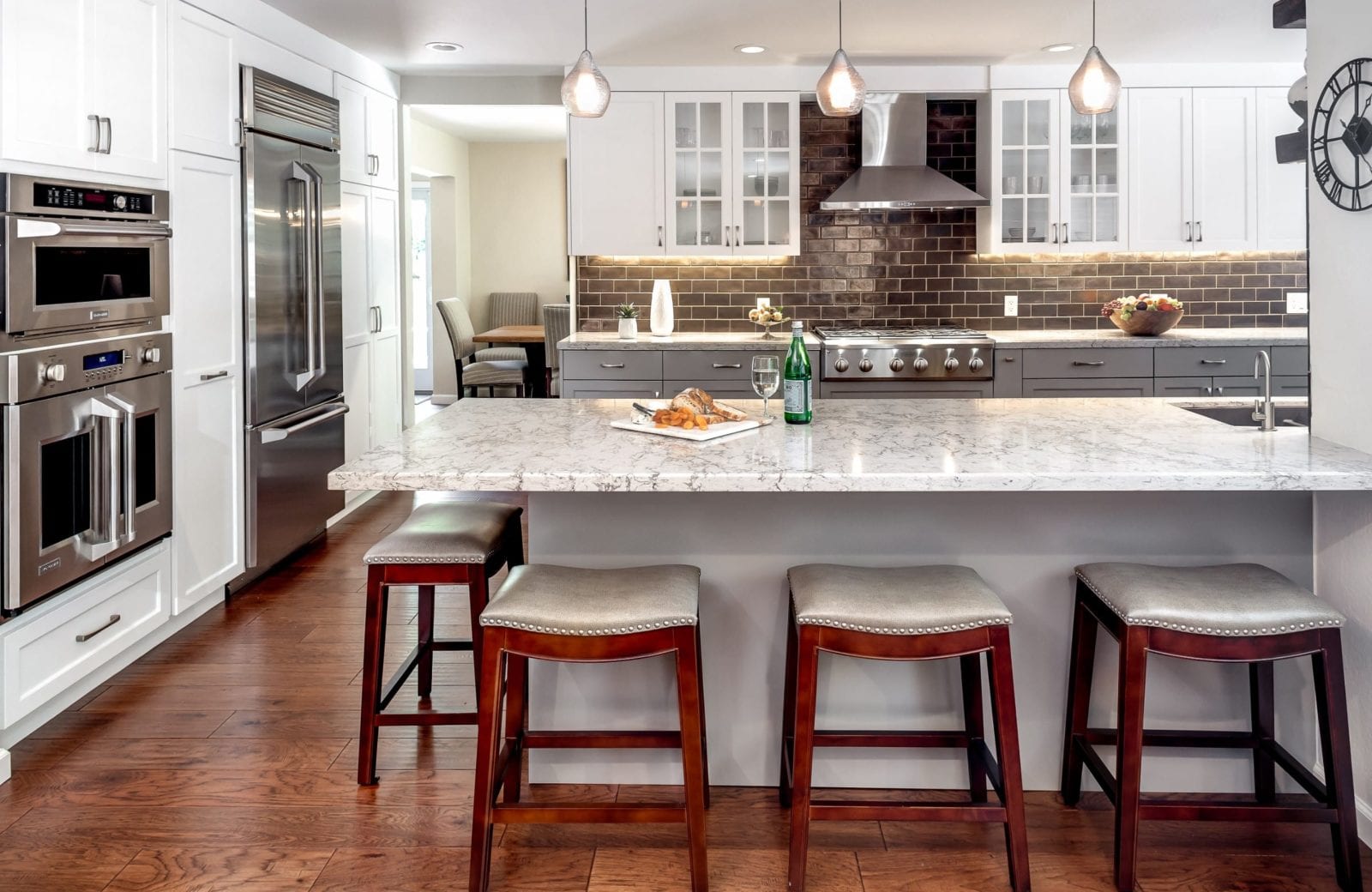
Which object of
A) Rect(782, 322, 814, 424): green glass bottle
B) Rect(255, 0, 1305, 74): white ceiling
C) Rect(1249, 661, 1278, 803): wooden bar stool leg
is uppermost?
Rect(255, 0, 1305, 74): white ceiling

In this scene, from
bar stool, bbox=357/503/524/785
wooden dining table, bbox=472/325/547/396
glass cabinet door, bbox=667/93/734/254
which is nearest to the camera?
bar stool, bbox=357/503/524/785

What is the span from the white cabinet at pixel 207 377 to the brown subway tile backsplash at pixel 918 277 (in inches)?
88.7

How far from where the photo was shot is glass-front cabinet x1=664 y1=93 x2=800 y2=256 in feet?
18.3

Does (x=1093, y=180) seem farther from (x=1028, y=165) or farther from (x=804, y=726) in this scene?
(x=804, y=726)

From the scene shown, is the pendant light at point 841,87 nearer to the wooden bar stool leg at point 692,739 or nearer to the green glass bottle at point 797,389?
the green glass bottle at point 797,389

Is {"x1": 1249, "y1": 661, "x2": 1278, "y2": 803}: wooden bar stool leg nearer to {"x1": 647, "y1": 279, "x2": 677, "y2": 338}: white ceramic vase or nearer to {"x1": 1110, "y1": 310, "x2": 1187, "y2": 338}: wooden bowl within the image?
{"x1": 1110, "y1": 310, "x2": 1187, "y2": 338}: wooden bowl

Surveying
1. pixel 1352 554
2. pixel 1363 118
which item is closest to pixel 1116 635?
pixel 1352 554

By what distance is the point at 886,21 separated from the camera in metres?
4.61

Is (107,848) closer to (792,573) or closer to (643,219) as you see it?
(792,573)

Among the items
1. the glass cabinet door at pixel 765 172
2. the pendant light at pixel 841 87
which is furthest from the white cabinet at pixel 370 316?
the pendant light at pixel 841 87

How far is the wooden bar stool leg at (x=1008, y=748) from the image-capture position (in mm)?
2014

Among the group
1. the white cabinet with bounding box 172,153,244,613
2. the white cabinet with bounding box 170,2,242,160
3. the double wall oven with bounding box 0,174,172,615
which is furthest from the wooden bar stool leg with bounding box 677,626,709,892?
the white cabinet with bounding box 170,2,242,160

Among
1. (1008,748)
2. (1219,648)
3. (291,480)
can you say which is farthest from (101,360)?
(1219,648)

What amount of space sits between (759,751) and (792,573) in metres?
0.54
